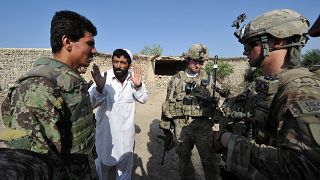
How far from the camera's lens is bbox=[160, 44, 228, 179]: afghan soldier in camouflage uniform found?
4.06 m

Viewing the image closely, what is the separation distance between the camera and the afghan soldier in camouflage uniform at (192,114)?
13.3ft

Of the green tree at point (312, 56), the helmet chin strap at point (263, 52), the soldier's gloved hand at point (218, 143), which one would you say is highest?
the green tree at point (312, 56)

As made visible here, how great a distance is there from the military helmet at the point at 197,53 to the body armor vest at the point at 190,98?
310 mm

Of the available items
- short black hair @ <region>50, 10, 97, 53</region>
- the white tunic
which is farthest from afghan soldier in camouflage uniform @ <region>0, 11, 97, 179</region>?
the white tunic

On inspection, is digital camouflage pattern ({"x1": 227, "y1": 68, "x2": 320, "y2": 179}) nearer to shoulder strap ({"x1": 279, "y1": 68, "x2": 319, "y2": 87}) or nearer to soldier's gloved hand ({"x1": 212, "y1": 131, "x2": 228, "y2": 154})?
shoulder strap ({"x1": 279, "y1": 68, "x2": 319, "y2": 87})

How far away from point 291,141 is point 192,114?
9.25 ft

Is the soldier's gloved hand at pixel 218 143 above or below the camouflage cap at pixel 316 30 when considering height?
below

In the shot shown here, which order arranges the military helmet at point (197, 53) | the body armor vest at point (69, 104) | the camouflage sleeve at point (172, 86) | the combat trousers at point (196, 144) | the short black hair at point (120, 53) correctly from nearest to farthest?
the body armor vest at point (69, 104) → the short black hair at point (120, 53) → the combat trousers at point (196, 144) → the military helmet at point (197, 53) → the camouflage sleeve at point (172, 86)

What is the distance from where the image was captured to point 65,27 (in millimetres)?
2059

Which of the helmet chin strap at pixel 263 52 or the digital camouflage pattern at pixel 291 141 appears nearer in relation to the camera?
the digital camouflage pattern at pixel 291 141

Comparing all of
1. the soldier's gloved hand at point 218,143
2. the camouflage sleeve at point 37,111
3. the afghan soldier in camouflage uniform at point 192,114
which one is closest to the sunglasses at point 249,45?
the soldier's gloved hand at point 218,143

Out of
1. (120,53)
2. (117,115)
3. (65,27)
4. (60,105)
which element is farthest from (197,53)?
(60,105)

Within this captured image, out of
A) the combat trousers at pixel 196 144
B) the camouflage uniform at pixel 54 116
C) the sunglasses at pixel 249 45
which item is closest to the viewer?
→ the camouflage uniform at pixel 54 116

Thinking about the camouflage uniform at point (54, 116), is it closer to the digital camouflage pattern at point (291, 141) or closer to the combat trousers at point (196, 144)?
the digital camouflage pattern at point (291, 141)
